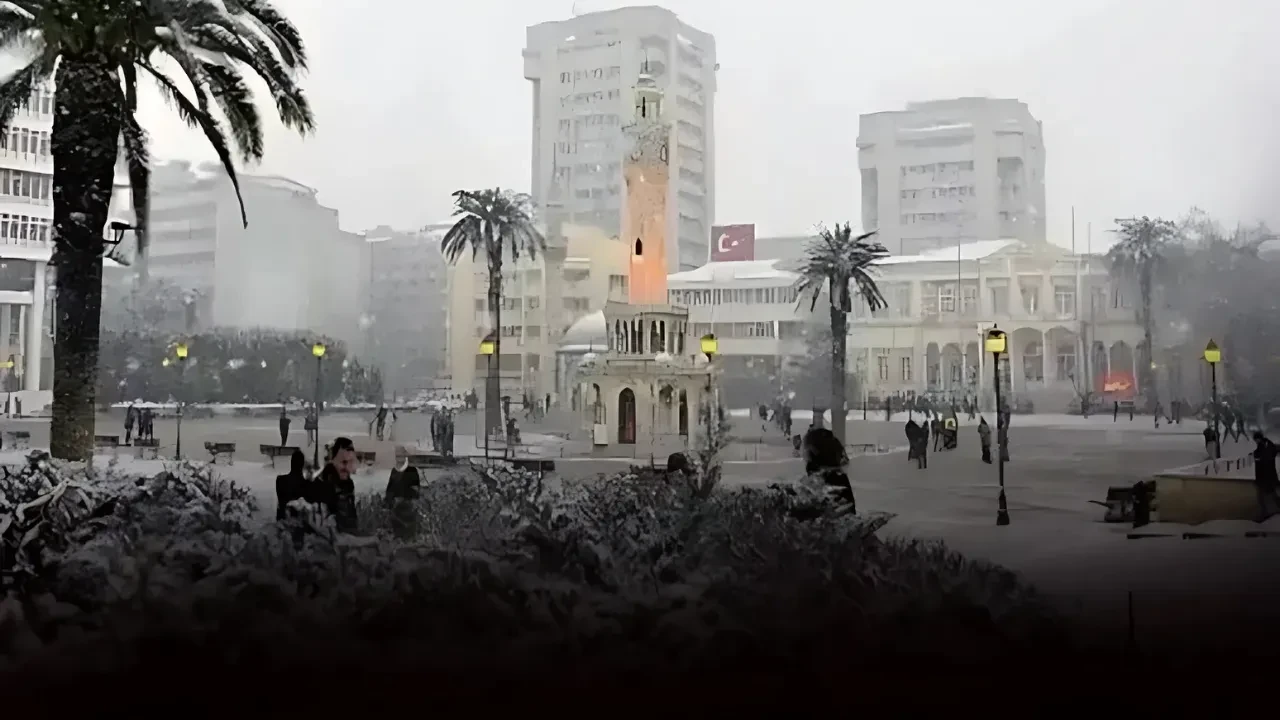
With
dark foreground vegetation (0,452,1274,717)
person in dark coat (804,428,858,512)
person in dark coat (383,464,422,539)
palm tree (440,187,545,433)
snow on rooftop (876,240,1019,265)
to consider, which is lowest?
dark foreground vegetation (0,452,1274,717)

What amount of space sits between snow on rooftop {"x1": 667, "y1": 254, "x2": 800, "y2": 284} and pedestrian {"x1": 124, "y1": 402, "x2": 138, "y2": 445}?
4.29m

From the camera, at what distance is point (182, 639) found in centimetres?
643

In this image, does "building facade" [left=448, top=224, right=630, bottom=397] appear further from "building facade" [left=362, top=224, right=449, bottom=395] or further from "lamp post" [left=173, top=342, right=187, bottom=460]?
"lamp post" [left=173, top=342, right=187, bottom=460]

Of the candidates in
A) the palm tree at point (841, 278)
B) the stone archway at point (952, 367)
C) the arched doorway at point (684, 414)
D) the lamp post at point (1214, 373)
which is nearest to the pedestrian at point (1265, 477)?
the lamp post at point (1214, 373)

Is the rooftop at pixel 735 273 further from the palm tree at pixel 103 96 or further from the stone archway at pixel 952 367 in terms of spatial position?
the palm tree at pixel 103 96

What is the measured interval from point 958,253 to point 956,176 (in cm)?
58

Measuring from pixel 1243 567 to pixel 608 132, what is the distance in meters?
5.54

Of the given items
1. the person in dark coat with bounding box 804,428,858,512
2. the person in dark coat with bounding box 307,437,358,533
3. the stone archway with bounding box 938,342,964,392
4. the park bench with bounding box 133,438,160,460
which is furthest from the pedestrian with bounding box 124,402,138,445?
the stone archway with bounding box 938,342,964,392

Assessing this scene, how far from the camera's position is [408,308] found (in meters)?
7.94

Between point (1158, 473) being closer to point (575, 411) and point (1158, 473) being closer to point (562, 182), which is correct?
point (575, 411)

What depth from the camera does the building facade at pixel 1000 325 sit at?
7.06 meters

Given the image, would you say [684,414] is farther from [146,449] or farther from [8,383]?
[8,383]

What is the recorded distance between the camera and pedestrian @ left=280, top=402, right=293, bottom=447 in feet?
24.8

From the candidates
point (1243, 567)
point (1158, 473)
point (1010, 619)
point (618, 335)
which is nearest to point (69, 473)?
point (618, 335)
